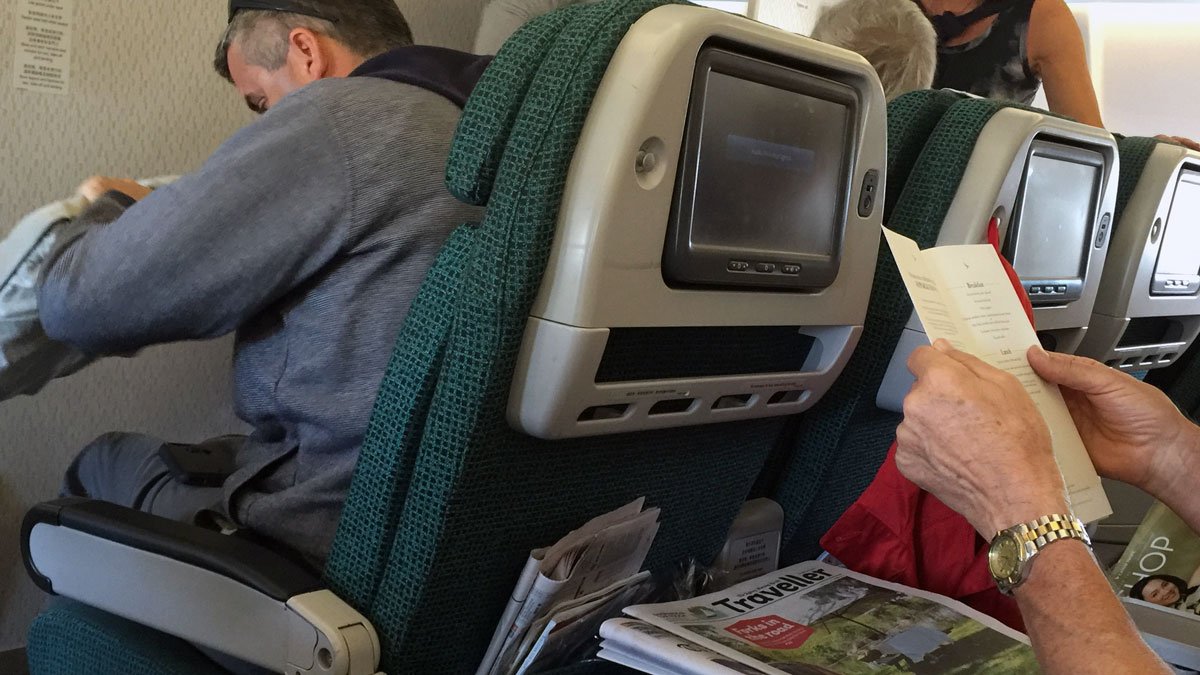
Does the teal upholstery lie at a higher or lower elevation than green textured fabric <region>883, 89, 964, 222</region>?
lower

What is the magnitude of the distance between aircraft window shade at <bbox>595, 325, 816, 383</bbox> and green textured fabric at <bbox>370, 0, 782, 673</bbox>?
0.25ft

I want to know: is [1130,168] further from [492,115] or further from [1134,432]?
[492,115]

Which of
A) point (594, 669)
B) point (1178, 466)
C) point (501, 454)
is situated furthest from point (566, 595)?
point (1178, 466)

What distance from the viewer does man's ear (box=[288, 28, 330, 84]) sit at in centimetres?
157

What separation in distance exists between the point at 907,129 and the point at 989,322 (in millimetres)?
414

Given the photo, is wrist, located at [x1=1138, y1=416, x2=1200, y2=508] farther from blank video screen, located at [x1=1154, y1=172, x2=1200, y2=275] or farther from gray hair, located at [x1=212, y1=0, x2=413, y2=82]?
gray hair, located at [x1=212, y1=0, x2=413, y2=82]

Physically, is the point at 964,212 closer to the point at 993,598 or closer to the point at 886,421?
the point at 886,421

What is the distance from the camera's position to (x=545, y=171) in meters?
0.85

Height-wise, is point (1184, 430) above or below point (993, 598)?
above

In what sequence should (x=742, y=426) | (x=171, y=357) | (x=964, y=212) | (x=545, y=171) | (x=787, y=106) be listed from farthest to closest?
(x=171, y=357) < (x=964, y=212) < (x=742, y=426) < (x=787, y=106) < (x=545, y=171)

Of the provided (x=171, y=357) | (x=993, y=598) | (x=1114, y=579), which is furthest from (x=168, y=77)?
(x=1114, y=579)

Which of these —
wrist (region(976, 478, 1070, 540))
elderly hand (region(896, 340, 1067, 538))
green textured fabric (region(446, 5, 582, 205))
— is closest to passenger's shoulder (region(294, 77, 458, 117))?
green textured fabric (region(446, 5, 582, 205))

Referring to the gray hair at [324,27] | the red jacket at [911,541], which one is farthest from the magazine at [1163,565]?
the gray hair at [324,27]

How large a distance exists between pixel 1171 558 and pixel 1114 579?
8 cm
